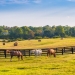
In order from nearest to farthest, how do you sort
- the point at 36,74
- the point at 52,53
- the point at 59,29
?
the point at 36,74 < the point at 52,53 < the point at 59,29

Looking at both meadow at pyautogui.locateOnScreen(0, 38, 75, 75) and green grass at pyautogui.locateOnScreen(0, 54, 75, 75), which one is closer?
green grass at pyautogui.locateOnScreen(0, 54, 75, 75)

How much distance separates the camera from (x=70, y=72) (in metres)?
16.3

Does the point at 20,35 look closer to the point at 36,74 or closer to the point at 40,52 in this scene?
the point at 40,52

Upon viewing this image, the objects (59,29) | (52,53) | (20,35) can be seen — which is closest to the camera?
(52,53)

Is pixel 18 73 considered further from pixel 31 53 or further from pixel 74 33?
pixel 74 33

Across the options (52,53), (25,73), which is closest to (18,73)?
(25,73)

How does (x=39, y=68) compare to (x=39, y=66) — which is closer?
(x=39, y=68)

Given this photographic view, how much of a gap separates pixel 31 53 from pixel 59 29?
12094 cm

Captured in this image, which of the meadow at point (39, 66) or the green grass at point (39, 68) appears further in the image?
the meadow at point (39, 66)

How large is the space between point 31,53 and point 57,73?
48.3 ft

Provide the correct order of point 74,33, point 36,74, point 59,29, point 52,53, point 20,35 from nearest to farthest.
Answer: point 36,74 → point 52,53 → point 20,35 → point 59,29 → point 74,33

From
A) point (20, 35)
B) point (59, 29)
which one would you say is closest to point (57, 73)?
point (20, 35)

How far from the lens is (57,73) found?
1603 centimetres

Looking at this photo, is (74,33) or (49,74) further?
(74,33)
